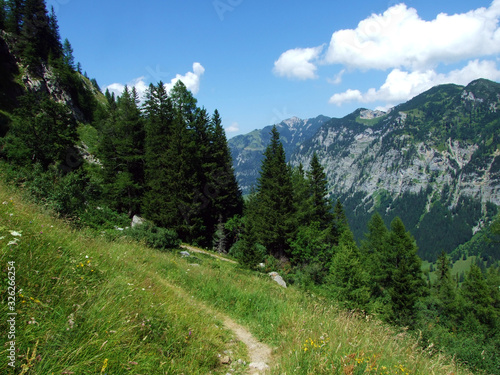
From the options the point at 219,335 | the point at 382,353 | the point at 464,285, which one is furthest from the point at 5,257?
the point at 464,285

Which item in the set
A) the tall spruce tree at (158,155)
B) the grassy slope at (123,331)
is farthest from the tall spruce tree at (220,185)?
the grassy slope at (123,331)

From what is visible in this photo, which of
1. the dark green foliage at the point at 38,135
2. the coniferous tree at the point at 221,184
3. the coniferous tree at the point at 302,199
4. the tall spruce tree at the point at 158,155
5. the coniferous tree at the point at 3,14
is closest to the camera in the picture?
the dark green foliage at the point at 38,135

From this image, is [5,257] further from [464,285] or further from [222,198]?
[464,285]

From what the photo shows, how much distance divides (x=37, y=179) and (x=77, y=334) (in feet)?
51.6

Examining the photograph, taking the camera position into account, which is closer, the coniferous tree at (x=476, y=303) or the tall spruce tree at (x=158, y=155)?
the tall spruce tree at (x=158, y=155)

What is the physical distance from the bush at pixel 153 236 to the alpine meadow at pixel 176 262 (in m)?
0.11

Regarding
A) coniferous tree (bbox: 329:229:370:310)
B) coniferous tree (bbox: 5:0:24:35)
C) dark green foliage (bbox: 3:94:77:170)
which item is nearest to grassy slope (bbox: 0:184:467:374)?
coniferous tree (bbox: 329:229:370:310)

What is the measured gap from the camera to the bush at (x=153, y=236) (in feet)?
56.7

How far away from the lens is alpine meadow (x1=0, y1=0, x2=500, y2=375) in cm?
351

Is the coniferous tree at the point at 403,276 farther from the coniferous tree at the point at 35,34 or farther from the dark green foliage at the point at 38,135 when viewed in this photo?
the coniferous tree at the point at 35,34

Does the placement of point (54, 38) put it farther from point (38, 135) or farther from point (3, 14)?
point (38, 135)

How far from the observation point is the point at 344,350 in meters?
4.54

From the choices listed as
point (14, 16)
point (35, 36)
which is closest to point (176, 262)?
point (35, 36)

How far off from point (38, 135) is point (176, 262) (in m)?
26.8
